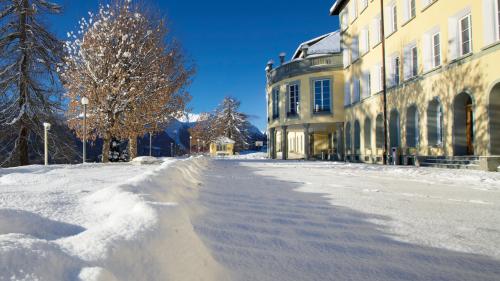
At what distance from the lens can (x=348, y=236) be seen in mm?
3393

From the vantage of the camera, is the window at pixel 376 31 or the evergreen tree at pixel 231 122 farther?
the evergreen tree at pixel 231 122

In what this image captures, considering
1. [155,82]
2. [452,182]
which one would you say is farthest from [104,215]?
[155,82]

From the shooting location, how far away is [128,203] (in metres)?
2.94

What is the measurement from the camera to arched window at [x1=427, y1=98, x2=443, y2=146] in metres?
15.6

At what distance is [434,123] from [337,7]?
15.3m

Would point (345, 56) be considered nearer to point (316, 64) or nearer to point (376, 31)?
point (316, 64)

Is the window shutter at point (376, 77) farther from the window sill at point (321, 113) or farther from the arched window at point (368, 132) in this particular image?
the window sill at point (321, 113)

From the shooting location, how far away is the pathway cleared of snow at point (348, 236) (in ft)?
8.19

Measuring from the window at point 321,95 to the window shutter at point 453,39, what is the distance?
12.5 metres

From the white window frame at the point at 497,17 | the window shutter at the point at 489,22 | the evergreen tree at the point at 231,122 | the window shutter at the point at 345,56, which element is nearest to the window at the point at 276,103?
the window shutter at the point at 345,56

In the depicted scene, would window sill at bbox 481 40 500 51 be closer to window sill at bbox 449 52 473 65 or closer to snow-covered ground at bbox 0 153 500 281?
window sill at bbox 449 52 473 65

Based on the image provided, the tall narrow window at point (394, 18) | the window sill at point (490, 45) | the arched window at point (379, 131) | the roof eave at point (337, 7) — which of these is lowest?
the arched window at point (379, 131)

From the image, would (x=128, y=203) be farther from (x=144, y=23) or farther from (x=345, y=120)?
(x=345, y=120)

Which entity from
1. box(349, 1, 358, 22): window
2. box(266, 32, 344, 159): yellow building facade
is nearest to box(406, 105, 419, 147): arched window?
box(266, 32, 344, 159): yellow building facade
